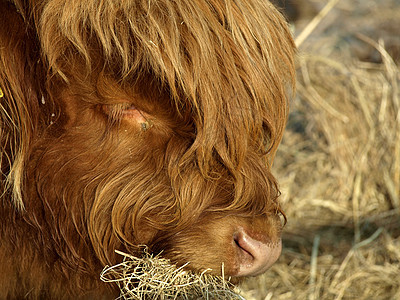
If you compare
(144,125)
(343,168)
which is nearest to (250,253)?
(144,125)

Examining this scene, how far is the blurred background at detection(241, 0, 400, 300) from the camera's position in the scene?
13.0ft

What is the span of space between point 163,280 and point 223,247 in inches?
10.5

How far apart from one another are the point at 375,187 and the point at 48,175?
300 cm

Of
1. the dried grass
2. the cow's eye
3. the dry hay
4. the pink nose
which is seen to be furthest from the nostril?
the dried grass

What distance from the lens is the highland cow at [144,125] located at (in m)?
2.25

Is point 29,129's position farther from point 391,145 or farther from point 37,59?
point 391,145

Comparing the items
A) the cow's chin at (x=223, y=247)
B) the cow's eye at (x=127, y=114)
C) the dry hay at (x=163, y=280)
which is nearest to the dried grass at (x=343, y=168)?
the dry hay at (x=163, y=280)

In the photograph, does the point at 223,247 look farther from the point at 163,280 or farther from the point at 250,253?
the point at 163,280

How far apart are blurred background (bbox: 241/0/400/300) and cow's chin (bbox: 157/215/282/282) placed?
1448mm

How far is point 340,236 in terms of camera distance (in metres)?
4.38

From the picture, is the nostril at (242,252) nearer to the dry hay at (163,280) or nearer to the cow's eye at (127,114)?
the dry hay at (163,280)

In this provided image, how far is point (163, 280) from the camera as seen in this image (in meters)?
2.39

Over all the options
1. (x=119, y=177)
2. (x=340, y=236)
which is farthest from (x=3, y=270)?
(x=340, y=236)

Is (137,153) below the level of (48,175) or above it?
above
